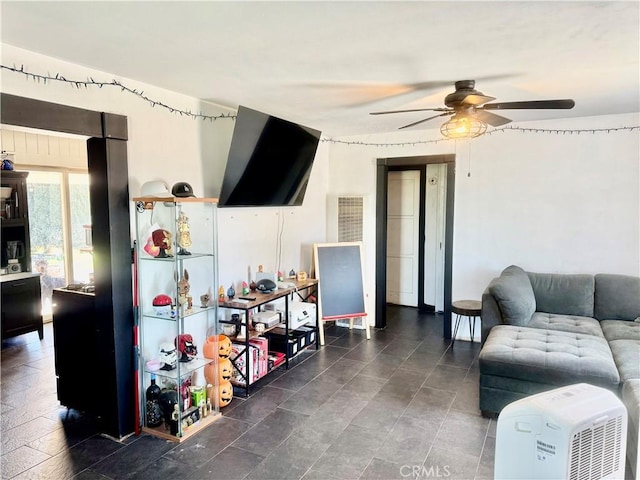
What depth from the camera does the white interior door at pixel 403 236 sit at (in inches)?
241

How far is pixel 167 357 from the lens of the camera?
2939 mm

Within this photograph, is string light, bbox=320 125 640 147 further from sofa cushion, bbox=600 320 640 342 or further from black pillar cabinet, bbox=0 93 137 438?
black pillar cabinet, bbox=0 93 137 438

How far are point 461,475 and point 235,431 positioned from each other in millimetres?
1437

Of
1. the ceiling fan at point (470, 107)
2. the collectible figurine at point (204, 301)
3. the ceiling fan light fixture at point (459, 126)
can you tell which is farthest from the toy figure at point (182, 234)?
the ceiling fan light fixture at point (459, 126)

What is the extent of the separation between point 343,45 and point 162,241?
66.0 inches

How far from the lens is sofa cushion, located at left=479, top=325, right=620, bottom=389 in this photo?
9.27 feet

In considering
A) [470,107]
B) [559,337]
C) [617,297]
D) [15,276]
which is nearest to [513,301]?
[559,337]

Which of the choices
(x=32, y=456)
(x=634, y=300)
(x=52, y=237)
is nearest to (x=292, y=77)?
(x=32, y=456)

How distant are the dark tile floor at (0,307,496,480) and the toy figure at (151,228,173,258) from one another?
120 cm

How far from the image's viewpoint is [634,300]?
3838 millimetres

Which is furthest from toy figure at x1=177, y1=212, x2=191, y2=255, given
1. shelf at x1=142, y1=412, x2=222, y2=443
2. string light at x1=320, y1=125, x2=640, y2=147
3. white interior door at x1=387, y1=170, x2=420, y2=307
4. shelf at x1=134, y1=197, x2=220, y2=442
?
white interior door at x1=387, y1=170, x2=420, y2=307

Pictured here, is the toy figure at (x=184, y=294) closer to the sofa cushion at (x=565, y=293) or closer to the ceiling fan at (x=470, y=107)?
the ceiling fan at (x=470, y=107)

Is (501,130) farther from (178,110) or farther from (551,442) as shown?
(551,442)

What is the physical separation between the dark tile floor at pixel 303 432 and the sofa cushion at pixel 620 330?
110 centimetres
